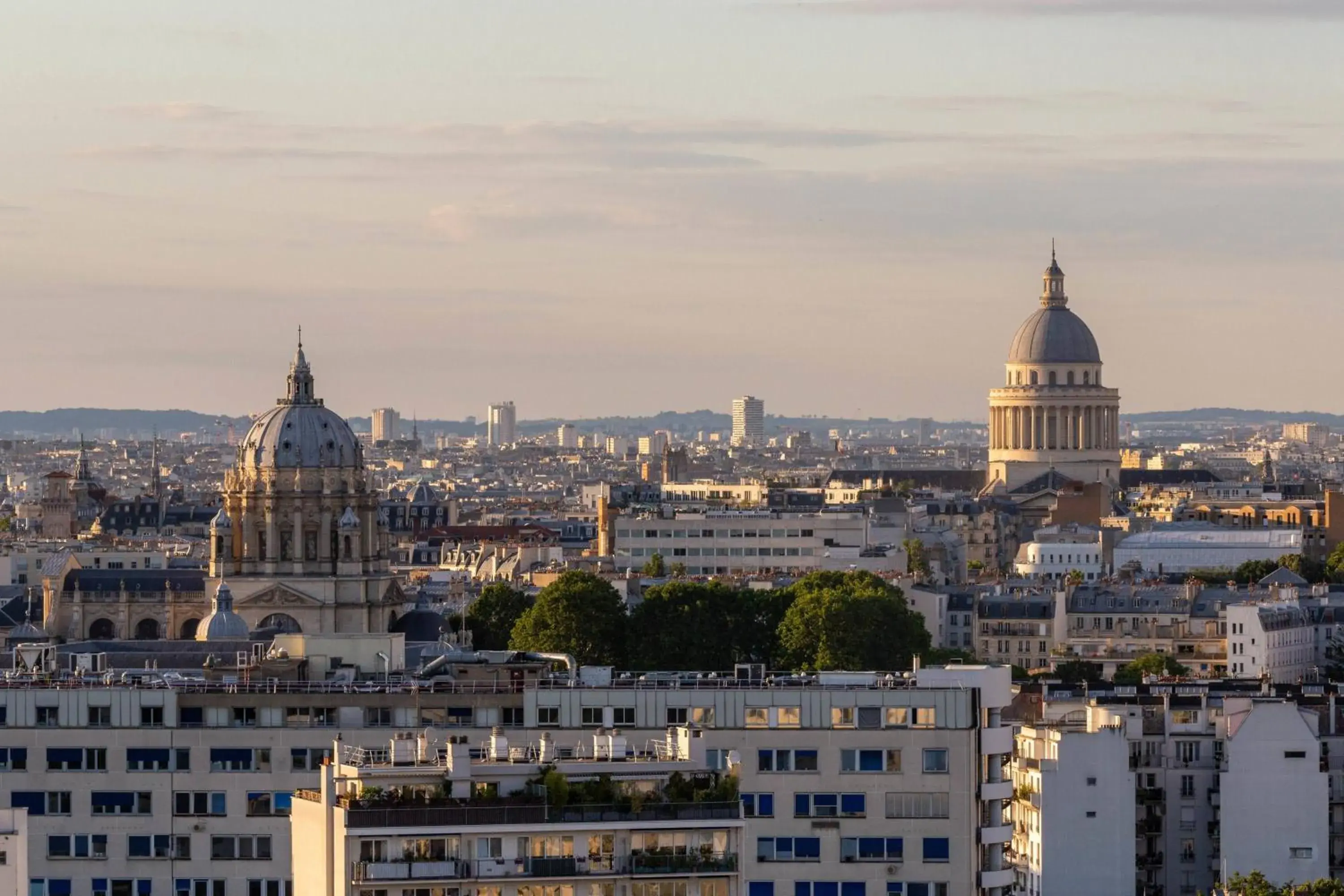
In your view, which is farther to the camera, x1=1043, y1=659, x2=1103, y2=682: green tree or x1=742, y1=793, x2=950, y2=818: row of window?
x1=1043, y1=659, x2=1103, y2=682: green tree

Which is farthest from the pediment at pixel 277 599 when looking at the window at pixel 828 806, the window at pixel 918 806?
the window at pixel 918 806

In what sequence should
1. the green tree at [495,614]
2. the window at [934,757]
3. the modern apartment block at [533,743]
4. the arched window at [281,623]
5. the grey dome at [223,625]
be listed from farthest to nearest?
the arched window at [281,623], the green tree at [495,614], the grey dome at [223,625], the window at [934,757], the modern apartment block at [533,743]

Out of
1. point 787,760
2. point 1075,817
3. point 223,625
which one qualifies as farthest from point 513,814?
point 223,625

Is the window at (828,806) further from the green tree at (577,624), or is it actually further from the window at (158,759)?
the green tree at (577,624)

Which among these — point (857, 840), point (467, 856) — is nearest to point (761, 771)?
point (857, 840)

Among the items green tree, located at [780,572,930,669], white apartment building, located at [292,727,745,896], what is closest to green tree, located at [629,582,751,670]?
green tree, located at [780,572,930,669]

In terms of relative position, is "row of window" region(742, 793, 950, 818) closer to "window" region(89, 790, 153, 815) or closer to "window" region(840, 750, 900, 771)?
"window" region(840, 750, 900, 771)
